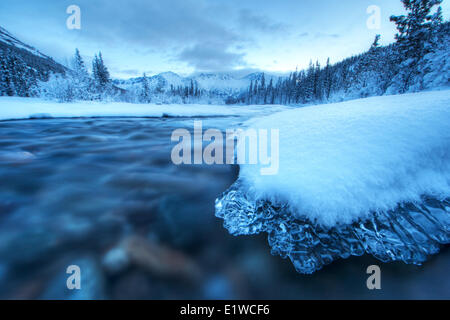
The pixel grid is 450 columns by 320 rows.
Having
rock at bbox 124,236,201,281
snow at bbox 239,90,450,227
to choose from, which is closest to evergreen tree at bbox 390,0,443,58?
snow at bbox 239,90,450,227

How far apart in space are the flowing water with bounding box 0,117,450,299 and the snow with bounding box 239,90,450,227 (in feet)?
1.18

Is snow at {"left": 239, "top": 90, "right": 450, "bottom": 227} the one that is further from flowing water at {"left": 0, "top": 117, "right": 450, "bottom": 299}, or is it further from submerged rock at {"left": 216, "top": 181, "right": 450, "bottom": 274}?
flowing water at {"left": 0, "top": 117, "right": 450, "bottom": 299}

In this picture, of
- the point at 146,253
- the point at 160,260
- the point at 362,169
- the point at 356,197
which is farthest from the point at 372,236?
the point at 146,253

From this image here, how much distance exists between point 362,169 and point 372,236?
0.49 meters

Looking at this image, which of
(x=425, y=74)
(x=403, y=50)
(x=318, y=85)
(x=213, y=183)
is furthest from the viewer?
(x=318, y=85)

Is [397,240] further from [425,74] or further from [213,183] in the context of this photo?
[425,74]

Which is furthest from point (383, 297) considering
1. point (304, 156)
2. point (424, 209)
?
point (304, 156)

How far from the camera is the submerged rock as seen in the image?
3.56 feet

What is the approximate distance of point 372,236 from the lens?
3.67 feet

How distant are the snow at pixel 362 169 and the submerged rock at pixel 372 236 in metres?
0.06

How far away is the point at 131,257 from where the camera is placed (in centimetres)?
121

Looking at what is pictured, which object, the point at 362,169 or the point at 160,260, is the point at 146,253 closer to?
the point at 160,260

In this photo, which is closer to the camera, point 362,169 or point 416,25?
point 362,169

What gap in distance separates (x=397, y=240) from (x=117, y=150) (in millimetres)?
4138
